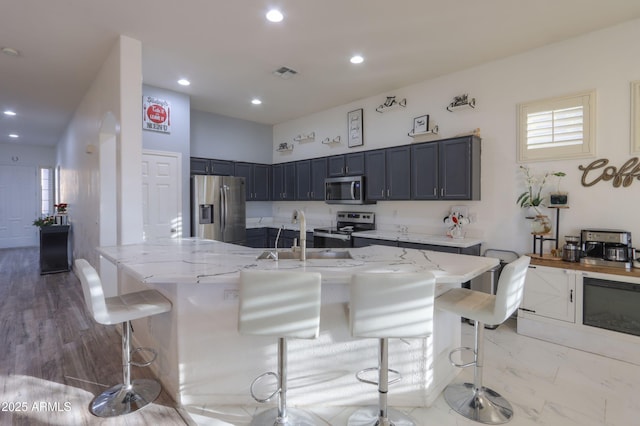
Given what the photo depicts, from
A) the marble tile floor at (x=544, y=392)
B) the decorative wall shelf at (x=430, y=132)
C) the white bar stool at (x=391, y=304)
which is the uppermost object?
the decorative wall shelf at (x=430, y=132)

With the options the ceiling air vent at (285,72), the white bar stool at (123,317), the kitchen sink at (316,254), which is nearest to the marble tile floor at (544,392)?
the white bar stool at (123,317)

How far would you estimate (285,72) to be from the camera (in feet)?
13.5

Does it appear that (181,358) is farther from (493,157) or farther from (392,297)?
(493,157)

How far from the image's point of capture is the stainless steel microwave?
195 inches

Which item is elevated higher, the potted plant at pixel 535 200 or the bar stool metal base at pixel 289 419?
the potted plant at pixel 535 200

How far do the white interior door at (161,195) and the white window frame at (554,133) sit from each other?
448cm

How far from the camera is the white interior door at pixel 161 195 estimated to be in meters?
4.53

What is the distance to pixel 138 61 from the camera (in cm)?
330

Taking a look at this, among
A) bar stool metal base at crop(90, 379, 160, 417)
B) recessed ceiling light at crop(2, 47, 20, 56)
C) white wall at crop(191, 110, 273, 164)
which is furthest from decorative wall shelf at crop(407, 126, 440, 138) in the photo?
recessed ceiling light at crop(2, 47, 20, 56)

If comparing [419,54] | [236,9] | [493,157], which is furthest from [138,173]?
[493,157]

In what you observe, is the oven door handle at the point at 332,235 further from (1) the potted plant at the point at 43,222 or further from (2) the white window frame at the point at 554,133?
(1) the potted plant at the point at 43,222

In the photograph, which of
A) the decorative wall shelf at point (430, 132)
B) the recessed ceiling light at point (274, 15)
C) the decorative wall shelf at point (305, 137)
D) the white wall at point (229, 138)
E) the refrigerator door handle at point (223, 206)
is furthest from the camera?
→ the decorative wall shelf at point (305, 137)

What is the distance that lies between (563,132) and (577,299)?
1691 mm

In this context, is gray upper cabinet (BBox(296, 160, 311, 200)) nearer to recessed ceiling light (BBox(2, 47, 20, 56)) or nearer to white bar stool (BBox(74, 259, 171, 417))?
white bar stool (BBox(74, 259, 171, 417))
